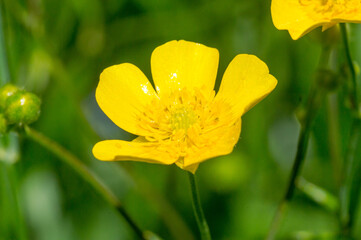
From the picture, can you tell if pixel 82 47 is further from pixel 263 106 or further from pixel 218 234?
pixel 218 234

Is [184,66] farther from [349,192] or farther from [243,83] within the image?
[349,192]

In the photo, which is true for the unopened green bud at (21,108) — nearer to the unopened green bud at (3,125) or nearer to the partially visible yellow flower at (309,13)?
the unopened green bud at (3,125)

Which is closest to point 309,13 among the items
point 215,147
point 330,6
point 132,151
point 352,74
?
point 330,6

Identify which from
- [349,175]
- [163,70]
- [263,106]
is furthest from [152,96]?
[263,106]

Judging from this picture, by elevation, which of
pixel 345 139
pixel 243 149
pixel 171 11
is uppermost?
pixel 171 11

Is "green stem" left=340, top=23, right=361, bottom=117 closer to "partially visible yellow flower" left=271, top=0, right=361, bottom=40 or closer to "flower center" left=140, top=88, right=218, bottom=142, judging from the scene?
"partially visible yellow flower" left=271, top=0, right=361, bottom=40
